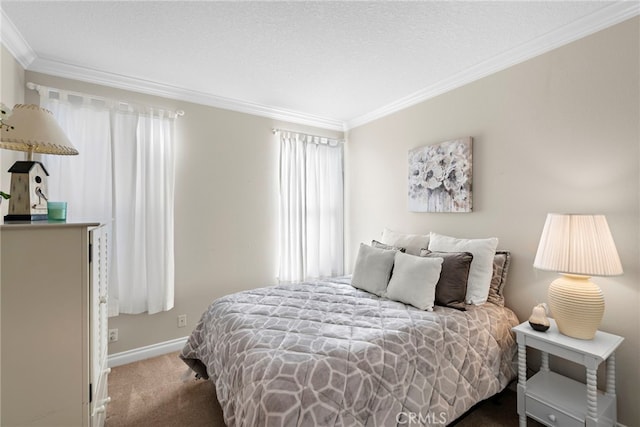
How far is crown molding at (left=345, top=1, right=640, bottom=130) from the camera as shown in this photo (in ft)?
5.86

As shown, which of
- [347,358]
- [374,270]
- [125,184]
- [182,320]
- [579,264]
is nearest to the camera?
[347,358]

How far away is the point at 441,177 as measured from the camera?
280 cm

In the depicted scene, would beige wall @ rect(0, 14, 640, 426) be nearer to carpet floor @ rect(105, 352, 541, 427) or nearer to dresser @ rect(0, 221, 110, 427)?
carpet floor @ rect(105, 352, 541, 427)

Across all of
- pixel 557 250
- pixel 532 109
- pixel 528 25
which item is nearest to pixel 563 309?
pixel 557 250

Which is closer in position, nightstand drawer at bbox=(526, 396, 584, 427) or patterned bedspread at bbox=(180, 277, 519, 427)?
patterned bedspread at bbox=(180, 277, 519, 427)

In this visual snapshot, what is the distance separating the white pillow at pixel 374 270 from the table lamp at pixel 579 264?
104 cm

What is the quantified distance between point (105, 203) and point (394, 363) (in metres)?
2.64

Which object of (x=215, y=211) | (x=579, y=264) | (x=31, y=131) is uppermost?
(x=31, y=131)

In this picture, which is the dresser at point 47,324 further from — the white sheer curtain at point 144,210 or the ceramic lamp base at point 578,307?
the ceramic lamp base at point 578,307

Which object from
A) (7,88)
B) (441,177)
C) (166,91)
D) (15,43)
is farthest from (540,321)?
(15,43)

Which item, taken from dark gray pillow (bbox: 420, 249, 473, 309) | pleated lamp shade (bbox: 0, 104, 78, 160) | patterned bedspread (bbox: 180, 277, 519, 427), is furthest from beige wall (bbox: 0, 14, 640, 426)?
pleated lamp shade (bbox: 0, 104, 78, 160)

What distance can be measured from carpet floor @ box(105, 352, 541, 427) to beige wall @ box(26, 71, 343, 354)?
422 mm

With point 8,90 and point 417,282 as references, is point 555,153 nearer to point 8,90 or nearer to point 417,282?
point 417,282

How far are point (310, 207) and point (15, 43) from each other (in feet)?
9.44
